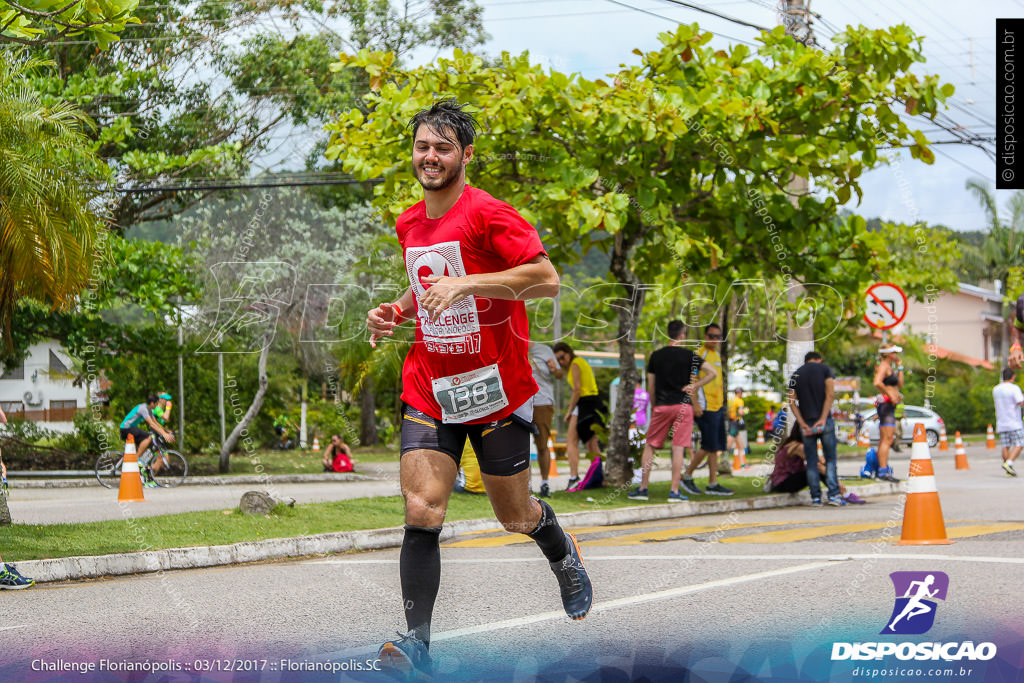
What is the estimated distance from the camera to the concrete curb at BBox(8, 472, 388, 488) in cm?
1836

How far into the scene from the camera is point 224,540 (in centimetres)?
878

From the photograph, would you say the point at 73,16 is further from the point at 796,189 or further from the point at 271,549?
the point at 796,189

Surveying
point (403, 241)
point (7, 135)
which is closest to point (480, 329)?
point (403, 241)

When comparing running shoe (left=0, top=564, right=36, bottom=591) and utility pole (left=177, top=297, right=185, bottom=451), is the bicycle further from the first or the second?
running shoe (left=0, top=564, right=36, bottom=591)

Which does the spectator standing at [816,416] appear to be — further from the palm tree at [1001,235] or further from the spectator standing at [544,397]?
the palm tree at [1001,235]

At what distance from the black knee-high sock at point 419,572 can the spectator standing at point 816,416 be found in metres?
9.43

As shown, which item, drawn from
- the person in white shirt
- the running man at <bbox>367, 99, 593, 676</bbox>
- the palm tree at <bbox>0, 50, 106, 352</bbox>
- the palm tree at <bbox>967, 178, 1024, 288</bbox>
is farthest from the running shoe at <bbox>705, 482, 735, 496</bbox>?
the palm tree at <bbox>967, 178, 1024, 288</bbox>

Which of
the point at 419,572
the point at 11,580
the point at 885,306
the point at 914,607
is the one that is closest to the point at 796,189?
the point at 885,306

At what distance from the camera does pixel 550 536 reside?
4.41 meters

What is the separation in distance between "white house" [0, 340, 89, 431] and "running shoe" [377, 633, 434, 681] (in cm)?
1816

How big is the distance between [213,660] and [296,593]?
79.7 inches

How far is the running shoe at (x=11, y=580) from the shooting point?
22.2ft

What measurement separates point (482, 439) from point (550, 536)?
540 mm

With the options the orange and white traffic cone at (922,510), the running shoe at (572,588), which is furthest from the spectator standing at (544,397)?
the running shoe at (572,588)
